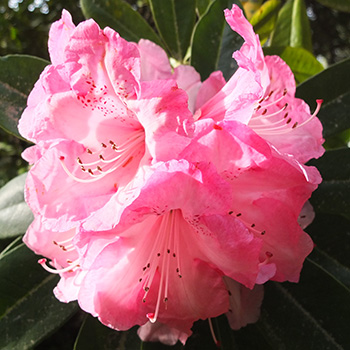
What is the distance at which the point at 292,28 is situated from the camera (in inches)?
44.8

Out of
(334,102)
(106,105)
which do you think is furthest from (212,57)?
(106,105)

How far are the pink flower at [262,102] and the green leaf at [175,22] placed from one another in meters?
0.33

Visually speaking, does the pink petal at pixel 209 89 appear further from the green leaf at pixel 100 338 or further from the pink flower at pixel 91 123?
the green leaf at pixel 100 338

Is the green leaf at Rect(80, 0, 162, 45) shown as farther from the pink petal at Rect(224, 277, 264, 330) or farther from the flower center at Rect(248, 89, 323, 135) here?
the pink petal at Rect(224, 277, 264, 330)

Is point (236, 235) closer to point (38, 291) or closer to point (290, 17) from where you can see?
point (38, 291)

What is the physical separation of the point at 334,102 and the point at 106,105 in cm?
44

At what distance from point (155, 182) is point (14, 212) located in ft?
1.58

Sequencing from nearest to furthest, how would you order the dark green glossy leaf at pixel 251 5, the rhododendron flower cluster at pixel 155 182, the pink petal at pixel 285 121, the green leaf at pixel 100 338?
1. the rhododendron flower cluster at pixel 155 182
2. the pink petal at pixel 285 121
3. the green leaf at pixel 100 338
4. the dark green glossy leaf at pixel 251 5

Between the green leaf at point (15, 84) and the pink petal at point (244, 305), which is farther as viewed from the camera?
the green leaf at point (15, 84)

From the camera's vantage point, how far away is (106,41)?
53cm

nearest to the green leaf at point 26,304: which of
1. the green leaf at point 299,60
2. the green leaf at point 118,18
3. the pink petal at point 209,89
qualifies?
the pink petal at point 209,89

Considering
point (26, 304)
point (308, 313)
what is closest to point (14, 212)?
point (26, 304)

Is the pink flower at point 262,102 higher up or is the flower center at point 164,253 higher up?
the pink flower at point 262,102

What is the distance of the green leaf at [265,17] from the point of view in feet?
3.64
